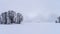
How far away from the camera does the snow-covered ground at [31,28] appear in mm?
1178

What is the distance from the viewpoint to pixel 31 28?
3.98 feet

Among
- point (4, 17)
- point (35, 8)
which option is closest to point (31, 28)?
point (35, 8)

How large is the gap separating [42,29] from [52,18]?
0.22 m

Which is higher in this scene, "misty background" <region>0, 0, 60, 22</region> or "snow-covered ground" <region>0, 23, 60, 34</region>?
"misty background" <region>0, 0, 60, 22</region>

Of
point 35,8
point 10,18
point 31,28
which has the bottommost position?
point 31,28

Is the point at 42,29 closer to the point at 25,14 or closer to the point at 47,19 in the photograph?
the point at 47,19

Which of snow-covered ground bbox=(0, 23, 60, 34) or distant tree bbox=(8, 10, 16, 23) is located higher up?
distant tree bbox=(8, 10, 16, 23)

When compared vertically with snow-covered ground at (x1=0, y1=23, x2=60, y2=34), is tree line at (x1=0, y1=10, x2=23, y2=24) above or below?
above

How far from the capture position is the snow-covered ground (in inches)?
46.4

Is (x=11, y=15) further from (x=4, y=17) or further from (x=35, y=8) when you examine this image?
(x=35, y=8)

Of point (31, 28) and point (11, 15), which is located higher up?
point (11, 15)

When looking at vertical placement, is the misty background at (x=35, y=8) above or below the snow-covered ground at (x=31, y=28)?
above

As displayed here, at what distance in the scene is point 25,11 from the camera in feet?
4.03

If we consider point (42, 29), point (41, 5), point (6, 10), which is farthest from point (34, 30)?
point (6, 10)
